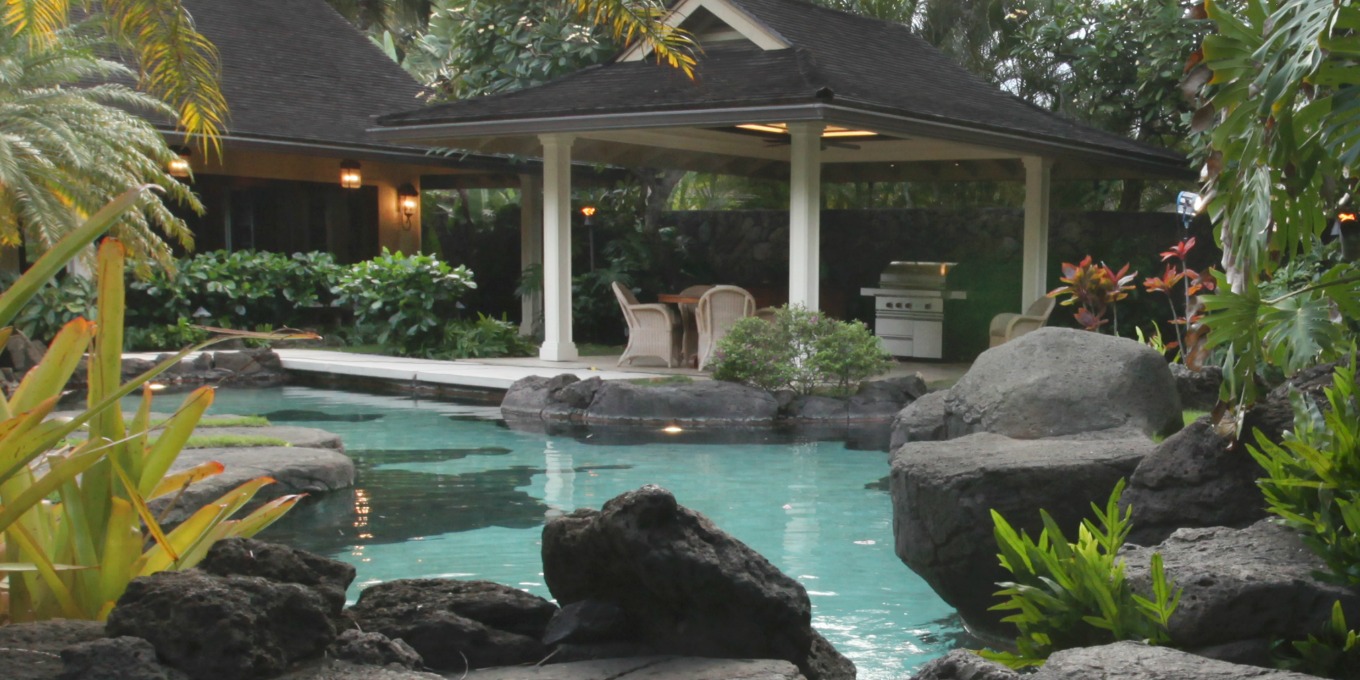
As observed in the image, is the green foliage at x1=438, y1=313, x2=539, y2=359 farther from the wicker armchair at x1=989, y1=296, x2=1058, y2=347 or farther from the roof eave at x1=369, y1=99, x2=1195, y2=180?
the wicker armchair at x1=989, y1=296, x2=1058, y2=347

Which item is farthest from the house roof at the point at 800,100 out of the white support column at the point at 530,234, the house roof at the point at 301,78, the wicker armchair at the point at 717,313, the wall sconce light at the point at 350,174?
the wall sconce light at the point at 350,174

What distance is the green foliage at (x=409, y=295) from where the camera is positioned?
1695cm

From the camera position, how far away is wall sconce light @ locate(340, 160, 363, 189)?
2011 centimetres

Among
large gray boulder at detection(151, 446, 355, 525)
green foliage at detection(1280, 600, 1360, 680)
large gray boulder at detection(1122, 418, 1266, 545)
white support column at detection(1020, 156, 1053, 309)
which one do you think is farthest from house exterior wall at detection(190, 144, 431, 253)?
green foliage at detection(1280, 600, 1360, 680)

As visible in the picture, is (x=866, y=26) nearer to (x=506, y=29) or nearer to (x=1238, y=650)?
(x=506, y=29)

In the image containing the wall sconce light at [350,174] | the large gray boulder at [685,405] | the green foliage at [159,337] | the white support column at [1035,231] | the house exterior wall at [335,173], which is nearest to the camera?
the large gray boulder at [685,405]

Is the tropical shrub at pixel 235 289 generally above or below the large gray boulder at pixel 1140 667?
above

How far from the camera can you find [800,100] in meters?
12.6

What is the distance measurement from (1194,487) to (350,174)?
56.0 ft

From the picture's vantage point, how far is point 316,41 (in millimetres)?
23438

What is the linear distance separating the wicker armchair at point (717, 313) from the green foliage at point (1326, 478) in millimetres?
10749

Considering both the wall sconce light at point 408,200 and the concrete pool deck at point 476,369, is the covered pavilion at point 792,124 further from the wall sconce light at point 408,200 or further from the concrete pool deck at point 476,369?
the wall sconce light at point 408,200

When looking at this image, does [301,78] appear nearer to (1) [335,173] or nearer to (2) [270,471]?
(1) [335,173]

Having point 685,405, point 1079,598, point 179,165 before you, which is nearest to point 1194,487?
point 1079,598
